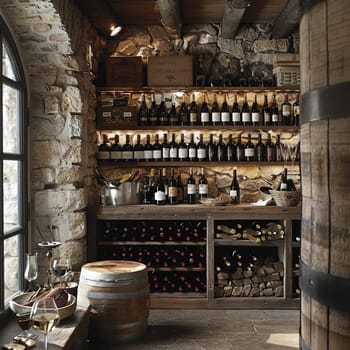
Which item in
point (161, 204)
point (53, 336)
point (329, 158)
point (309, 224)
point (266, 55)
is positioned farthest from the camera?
point (266, 55)

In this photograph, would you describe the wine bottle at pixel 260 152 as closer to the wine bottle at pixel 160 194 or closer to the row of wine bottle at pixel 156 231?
the row of wine bottle at pixel 156 231

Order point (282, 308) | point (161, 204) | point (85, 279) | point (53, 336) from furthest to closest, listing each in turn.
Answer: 1. point (161, 204)
2. point (282, 308)
3. point (85, 279)
4. point (53, 336)

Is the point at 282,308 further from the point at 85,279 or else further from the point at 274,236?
the point at 85,279

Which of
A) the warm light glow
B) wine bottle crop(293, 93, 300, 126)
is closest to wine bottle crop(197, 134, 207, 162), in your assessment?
wine bottle crop(293, 93, 300, 126)

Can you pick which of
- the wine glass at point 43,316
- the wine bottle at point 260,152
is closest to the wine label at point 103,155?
the wine bottle at point 260,152

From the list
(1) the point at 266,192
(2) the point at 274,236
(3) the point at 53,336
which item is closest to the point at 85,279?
(3) the point at 53,336

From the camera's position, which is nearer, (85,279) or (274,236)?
(85,279)

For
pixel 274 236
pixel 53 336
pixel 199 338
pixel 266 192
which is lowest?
pixel 199 338

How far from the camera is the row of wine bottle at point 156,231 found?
4.91m

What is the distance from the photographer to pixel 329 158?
1.51 metres

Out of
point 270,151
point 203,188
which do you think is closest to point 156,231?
point 203,188

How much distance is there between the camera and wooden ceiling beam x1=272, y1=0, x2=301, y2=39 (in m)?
4.63

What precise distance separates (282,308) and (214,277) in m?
0.72

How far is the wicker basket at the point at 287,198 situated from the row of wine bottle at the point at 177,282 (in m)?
1.07
